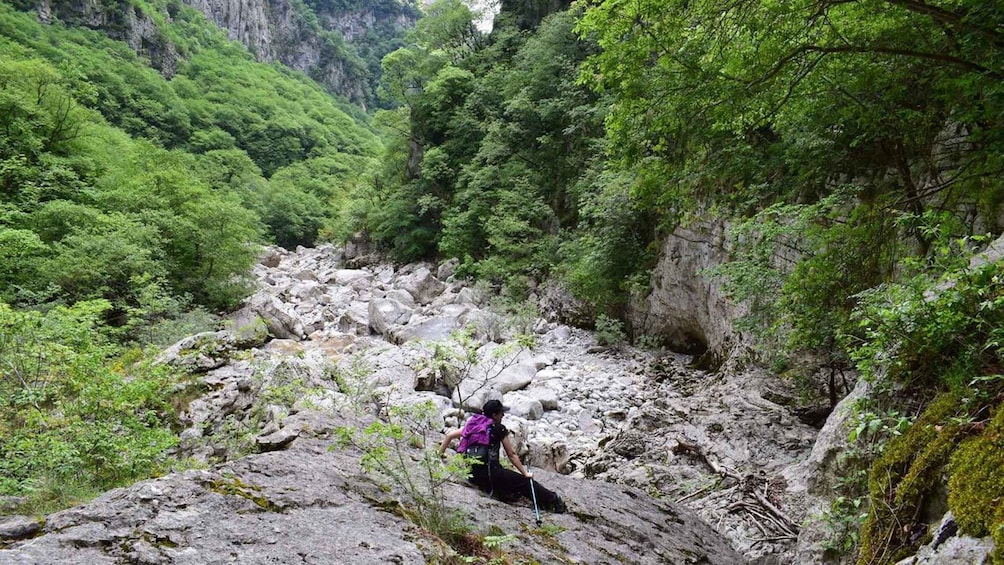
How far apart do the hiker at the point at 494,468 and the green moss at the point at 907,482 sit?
2.27 metres

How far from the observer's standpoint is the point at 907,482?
230 cm

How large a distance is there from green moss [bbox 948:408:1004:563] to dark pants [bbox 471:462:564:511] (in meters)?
2.72

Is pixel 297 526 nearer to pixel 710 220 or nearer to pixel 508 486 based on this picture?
pixel 508 486

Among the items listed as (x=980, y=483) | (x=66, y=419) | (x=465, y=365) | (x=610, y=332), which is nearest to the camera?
(x=980, y=483)

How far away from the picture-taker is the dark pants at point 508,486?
402 centimetres

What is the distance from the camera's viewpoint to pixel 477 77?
80.3 feet

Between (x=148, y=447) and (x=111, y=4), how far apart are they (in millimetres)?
66187

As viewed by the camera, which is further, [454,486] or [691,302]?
[691,302]

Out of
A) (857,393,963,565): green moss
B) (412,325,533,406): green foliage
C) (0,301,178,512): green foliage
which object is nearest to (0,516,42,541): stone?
(0,301,178,512): green foliage

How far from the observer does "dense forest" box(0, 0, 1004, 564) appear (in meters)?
2.49

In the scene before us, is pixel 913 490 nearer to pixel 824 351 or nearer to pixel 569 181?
pixel 824 351

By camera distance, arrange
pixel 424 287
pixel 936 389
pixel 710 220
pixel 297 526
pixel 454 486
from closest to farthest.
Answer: pixel 936 389 → pixel 297 526 → pixel 454 486 → pixel 710 220 → pixel 424 287

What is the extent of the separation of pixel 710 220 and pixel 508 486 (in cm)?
750

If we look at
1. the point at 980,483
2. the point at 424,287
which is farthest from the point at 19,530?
the point at 424,287
